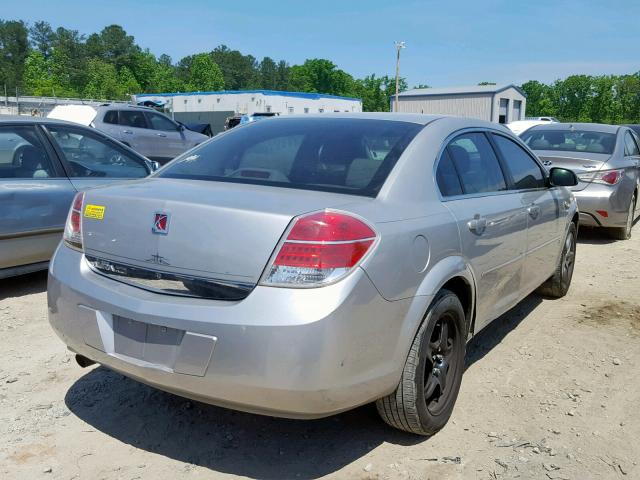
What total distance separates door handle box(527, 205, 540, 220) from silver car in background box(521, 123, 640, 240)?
3853 millimetres

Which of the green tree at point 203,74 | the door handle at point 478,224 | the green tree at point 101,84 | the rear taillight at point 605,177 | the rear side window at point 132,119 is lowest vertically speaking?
the rear taillight at point 605,177

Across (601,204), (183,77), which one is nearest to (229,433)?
(601,204)

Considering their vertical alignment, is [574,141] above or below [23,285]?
above

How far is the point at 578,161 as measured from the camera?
8.00 m

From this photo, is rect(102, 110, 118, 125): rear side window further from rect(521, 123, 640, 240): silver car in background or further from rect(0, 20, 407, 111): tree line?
rect(0, 20, 407, 111): tree line

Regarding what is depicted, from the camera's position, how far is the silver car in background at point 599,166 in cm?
779

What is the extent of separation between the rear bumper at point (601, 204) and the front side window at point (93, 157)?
551cm

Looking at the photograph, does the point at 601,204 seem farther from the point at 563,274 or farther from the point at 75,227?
the point at 75,227

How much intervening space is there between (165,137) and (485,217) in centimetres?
1330

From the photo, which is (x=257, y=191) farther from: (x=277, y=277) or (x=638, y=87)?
(x=638, y=87)

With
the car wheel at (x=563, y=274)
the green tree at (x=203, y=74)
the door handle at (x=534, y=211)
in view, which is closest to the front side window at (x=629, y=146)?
the car wheel at (x=563, y=274)

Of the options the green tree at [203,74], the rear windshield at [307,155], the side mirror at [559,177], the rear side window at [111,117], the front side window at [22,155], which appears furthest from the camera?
the green tree at [203,74]

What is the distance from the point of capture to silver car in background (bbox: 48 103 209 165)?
1437 centimetres

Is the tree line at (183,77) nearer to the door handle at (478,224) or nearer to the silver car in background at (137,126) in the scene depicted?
the silver car in background at (137,126)
